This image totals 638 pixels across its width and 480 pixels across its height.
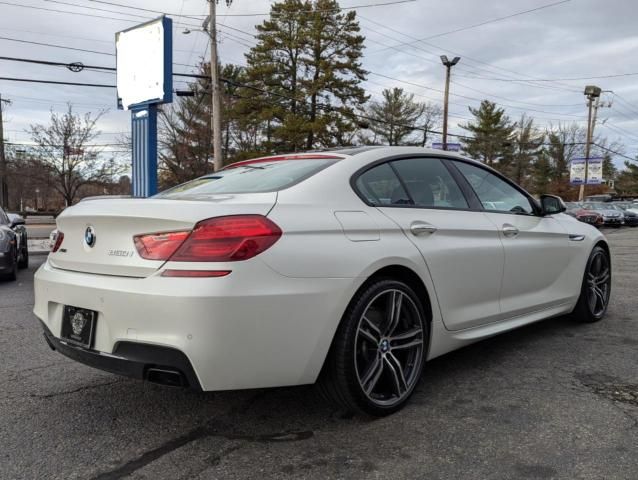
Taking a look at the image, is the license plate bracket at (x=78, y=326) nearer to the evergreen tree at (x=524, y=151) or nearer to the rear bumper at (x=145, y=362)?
the rear bumper at (x=145, y=362)

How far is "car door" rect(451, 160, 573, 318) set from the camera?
3.80 meters

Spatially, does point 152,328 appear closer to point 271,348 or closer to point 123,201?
point 271,348

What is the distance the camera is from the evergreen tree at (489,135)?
2304 inches

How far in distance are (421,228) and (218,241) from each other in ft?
4.20

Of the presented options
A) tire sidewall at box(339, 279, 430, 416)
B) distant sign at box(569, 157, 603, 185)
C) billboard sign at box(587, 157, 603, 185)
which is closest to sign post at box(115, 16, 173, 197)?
tire sidewall at box(339, 279, 430, 416)

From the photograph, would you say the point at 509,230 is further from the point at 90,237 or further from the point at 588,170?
the point at 588,170

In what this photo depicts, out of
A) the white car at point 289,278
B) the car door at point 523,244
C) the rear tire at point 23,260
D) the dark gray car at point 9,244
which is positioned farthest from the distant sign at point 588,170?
the white car at point 289,278

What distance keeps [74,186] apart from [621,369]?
3167 cm

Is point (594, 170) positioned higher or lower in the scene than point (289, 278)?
higher

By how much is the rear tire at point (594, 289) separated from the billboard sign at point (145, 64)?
12266 mm

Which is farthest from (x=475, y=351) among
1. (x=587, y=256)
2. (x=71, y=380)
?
(x=71, y=380)

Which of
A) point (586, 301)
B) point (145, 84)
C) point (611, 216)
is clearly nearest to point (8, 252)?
point (586, 301)

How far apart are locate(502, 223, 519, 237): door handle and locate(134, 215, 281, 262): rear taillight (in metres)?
1.98

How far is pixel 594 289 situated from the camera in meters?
4.92
